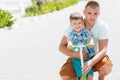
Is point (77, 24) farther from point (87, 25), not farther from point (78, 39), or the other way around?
point (87, 25)

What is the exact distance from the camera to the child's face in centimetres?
429

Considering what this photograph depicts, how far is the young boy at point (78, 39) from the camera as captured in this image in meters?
4.28

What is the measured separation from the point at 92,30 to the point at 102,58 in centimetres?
31

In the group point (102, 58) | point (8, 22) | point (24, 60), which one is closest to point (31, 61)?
point (24, 60)

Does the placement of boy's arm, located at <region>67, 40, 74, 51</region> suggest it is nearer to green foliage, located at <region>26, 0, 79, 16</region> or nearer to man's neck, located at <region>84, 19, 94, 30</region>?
man's neck, located at <region>84, 19, 94, 30</region>

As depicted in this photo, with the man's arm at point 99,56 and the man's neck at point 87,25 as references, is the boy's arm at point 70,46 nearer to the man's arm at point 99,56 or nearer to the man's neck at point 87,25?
the man's arm at point 99,56

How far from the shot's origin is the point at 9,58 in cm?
1034

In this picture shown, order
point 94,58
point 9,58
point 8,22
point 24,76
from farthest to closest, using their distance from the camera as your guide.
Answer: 1. point 8,22
2. point 9,58
3. point 24,76
4. point 94,58

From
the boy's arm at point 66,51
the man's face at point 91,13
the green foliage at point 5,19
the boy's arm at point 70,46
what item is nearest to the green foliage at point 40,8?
the green foliage at point 5,19

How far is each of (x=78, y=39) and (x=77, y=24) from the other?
16 centimetres

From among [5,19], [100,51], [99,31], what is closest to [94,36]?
[99,31]

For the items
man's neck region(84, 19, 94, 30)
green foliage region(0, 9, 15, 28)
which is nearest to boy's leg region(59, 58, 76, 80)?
man's neck region(84, 19, 94, 30)

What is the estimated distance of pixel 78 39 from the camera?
4.39 metres

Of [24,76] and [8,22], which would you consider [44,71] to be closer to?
[24,76]
